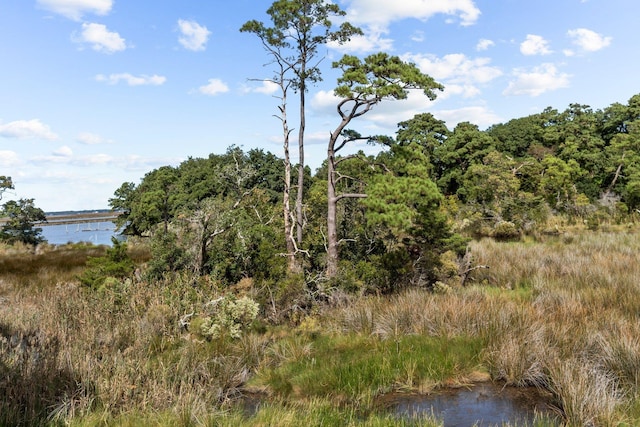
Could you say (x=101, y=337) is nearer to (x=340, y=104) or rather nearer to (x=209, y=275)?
(x=209, y=275)

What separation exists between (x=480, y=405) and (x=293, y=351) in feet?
10.9

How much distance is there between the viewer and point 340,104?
36.9 feet

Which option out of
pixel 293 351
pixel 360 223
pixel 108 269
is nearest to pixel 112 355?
pixel 293 351

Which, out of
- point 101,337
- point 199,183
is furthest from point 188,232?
point 199,183

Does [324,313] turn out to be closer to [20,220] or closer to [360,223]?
[360,223]

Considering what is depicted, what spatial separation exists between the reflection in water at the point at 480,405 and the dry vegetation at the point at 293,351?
229 mm

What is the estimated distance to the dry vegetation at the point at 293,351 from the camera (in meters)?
5.01

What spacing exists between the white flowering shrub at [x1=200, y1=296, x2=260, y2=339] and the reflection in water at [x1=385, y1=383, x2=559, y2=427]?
384cm

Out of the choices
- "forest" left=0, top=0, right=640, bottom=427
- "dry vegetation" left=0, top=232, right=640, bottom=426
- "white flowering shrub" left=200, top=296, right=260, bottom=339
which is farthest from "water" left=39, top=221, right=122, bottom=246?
"white flowering shrub" left=200, top=296, right=260, bottom=339

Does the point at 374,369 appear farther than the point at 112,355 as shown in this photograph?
Yes

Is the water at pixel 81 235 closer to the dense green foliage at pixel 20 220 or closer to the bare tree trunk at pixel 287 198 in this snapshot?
the dense green foliage at pixel 20 220

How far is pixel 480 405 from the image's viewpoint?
226 inches

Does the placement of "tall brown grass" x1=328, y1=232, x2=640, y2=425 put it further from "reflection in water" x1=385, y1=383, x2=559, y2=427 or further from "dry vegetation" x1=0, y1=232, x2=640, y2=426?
"reflection in water" x1=385, y1=383, x2=559, y2=427

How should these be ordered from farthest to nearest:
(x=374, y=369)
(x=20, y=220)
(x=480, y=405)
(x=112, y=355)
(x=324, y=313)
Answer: (x=20, y=220)
(x=324, y=313)
(x=374, y=369)
(x=112, y=355)
(x=480, y=405)
